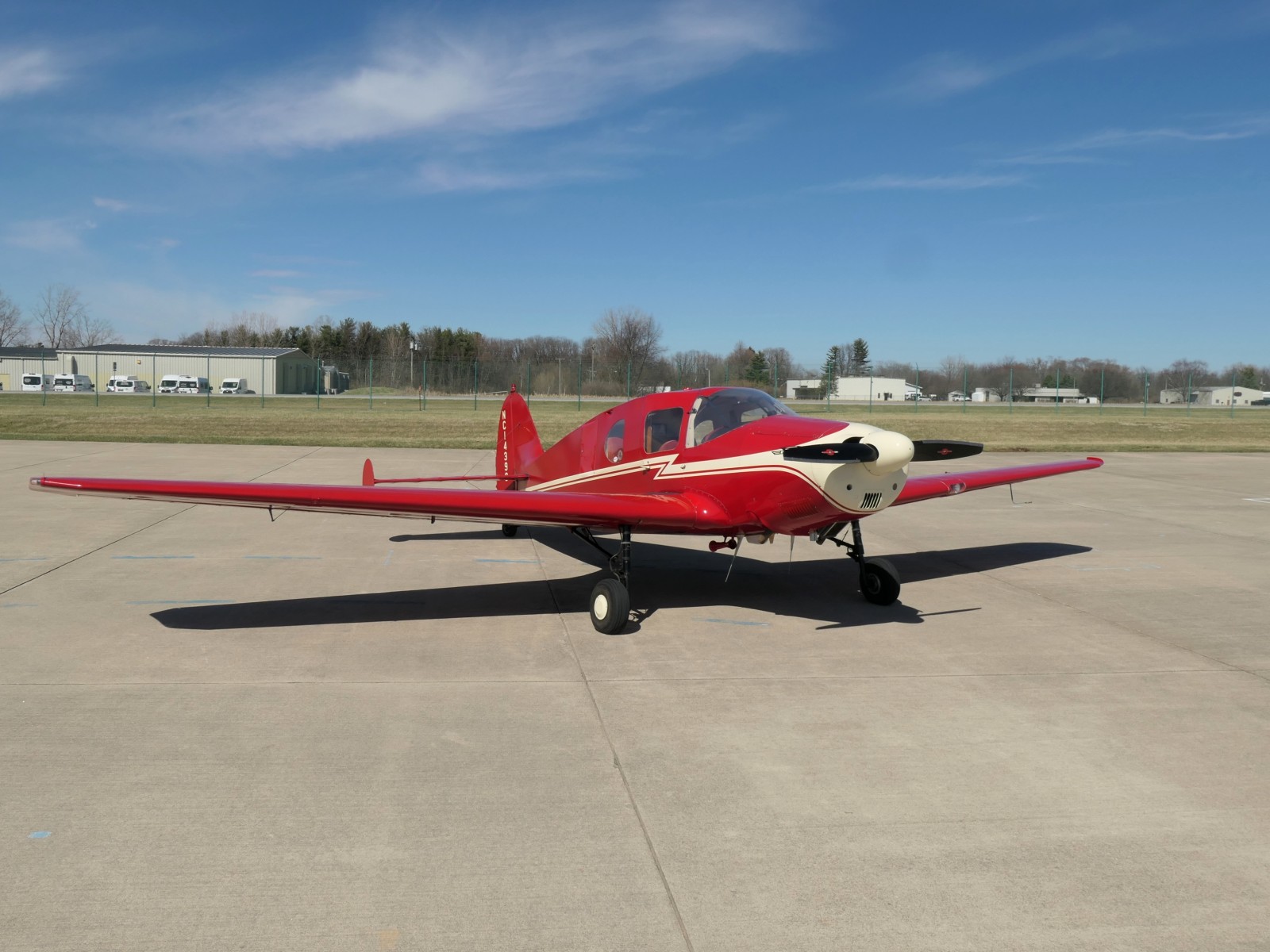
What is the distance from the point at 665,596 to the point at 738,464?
1931mm

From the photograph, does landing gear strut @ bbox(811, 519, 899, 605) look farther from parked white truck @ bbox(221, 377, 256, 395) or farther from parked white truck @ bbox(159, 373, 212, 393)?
parked white truck @ bbox(159, 373, 212, 393)

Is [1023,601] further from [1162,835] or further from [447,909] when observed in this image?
[447,909]

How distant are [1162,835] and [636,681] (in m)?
3.23

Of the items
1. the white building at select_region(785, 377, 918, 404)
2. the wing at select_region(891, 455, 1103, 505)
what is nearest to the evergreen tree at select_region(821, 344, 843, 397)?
the white building at select_region(785, 377, 918, 404)

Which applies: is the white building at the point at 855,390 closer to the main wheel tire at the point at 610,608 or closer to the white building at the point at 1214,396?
the white building at the point at 1214,396

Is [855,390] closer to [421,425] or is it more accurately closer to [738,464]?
[421,425]

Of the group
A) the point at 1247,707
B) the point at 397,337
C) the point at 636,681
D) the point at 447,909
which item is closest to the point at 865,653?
the point at 636,681

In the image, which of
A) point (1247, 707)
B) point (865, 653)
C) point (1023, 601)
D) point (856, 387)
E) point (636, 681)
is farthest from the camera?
point (856, 387)

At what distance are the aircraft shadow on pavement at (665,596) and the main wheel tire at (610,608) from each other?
34cm

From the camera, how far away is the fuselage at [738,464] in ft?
23.8

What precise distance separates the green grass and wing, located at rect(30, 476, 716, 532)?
20495mm

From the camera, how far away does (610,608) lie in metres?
7.60

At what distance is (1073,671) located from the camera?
670 centimetres

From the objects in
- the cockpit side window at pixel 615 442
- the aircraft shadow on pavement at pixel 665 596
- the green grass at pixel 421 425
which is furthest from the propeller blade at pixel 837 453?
the green grass at pixel 421 425
